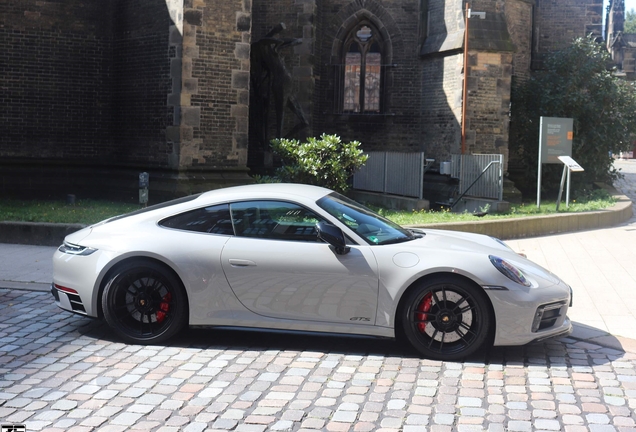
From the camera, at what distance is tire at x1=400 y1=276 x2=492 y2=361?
226 inches

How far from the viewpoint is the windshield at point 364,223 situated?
6.20m

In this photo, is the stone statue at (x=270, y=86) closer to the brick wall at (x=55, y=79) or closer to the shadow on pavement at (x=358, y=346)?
the brick wall at (x=55, y=79)

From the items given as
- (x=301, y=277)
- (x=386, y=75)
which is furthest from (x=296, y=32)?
(x=301, y=277)

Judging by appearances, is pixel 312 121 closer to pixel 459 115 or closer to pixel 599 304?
pixel 459 115

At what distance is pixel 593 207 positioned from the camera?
16.4 m

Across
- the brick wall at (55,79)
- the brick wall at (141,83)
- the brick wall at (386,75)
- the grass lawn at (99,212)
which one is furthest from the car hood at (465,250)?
the brick wall at (386,75)

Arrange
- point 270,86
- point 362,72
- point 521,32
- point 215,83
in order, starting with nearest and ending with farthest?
point 215,83 < point 270,86 < point 362,72 < point 521,32

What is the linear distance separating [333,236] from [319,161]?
9941mm

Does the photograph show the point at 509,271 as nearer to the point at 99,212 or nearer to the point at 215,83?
the point at 99,212

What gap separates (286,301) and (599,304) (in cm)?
374

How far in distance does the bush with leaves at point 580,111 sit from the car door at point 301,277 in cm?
1583

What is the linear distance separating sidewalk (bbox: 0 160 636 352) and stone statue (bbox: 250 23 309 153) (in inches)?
308

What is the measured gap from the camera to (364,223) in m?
6.40

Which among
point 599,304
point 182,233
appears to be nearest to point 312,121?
point 599,304
